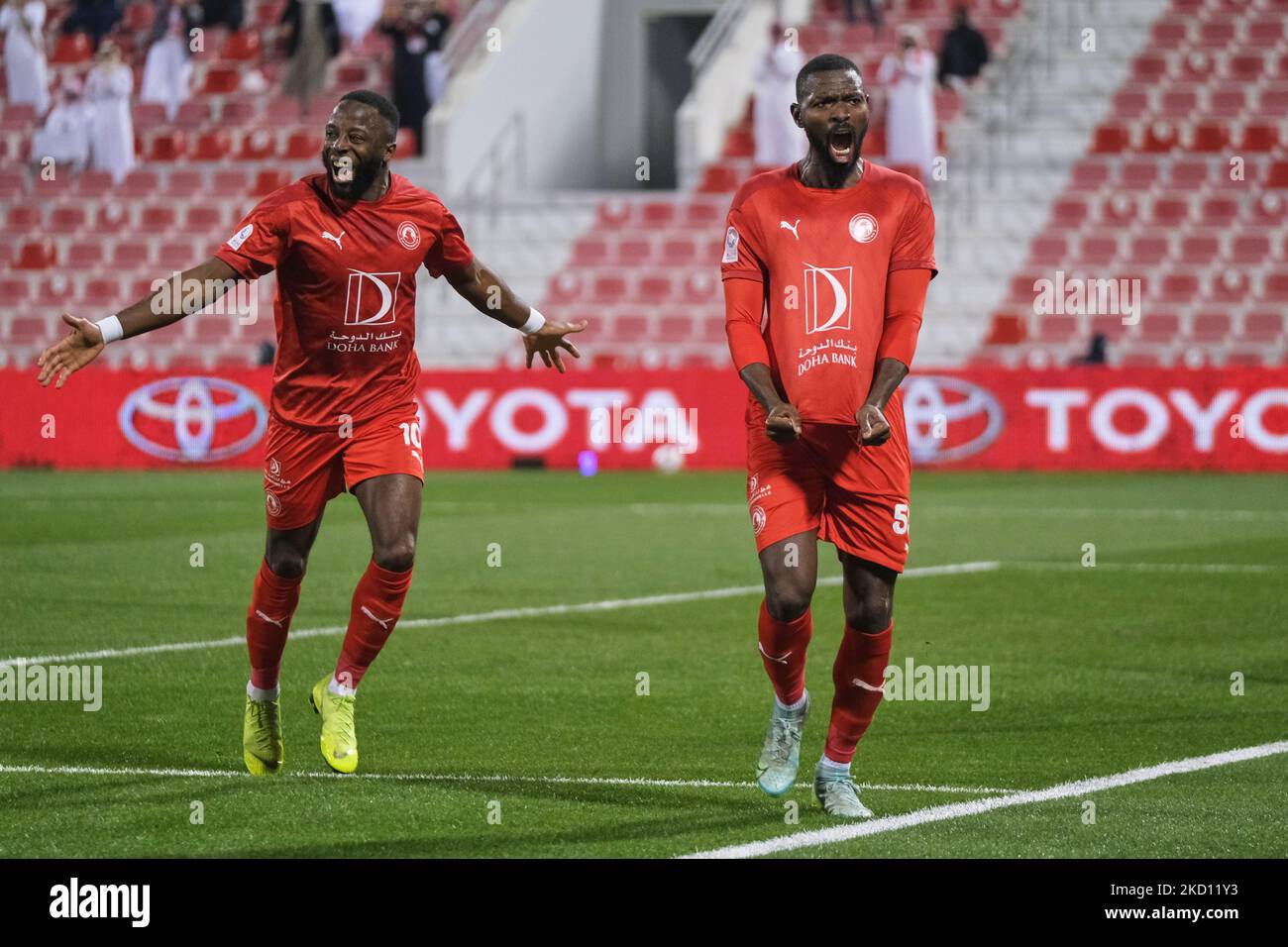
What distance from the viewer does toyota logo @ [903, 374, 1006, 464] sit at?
23.2 metres

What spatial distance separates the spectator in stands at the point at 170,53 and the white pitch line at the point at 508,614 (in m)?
20.9

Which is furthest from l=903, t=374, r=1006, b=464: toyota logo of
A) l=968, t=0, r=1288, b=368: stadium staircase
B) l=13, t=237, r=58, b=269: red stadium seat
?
l=13, t=237, r=58, b=269: red stadium seat

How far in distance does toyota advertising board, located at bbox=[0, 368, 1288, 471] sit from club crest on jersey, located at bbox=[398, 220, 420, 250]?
1531 centimetres

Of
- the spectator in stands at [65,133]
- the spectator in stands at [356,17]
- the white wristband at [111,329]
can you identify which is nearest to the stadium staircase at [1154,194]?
the spectator in stands at [356,17]

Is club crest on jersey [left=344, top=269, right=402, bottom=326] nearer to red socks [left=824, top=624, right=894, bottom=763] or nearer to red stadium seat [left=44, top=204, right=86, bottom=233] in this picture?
red socks [left=824, top=624, right=894, bottom=763]

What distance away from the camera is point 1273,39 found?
1185 inches

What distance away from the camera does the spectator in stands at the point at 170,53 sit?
32.6m

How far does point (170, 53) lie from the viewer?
108 feet

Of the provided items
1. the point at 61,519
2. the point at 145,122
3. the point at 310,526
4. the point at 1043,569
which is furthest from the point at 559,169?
the point at 310,526

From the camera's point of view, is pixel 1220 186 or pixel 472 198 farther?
pixel 472 198

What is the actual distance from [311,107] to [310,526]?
2562cm

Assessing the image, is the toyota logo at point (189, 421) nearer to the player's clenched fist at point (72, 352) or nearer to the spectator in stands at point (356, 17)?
the spectator in stands at point (356, 17)

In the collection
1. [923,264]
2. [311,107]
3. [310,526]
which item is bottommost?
[310,526]
